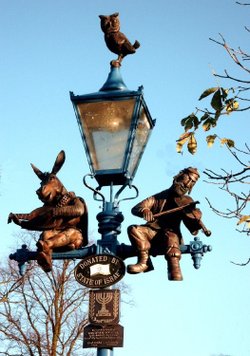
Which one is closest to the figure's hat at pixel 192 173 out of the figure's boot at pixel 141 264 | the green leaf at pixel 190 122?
the green leaf at pixel 190 122

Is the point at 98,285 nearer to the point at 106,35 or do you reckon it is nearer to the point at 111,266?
the point at 111,266

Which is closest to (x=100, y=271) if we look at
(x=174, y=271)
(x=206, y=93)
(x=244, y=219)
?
(x=174, y=271)

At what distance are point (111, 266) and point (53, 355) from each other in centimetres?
2172

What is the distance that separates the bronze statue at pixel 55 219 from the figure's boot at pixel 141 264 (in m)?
0.55

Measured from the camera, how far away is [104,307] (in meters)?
4.57

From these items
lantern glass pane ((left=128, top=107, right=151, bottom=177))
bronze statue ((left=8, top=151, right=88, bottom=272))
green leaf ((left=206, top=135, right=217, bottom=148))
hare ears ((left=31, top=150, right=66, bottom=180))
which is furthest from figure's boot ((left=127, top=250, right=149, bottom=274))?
hare ears ((left=31, top=150, right=66, bottom=180))

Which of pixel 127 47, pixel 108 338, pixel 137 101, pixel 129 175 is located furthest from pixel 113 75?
pixel 108 338

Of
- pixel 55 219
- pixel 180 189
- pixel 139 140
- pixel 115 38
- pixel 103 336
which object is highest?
pixel 115 38

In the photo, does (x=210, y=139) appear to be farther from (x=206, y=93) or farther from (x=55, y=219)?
(x=55, y=219)

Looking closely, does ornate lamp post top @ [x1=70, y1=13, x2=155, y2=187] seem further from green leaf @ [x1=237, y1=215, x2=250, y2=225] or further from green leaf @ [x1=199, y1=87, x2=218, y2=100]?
green leaf @ [x1=237, y1=215, x2=250, y2=225]

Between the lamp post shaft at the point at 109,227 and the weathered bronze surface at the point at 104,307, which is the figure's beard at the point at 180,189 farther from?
the weathered bronze surface at the point at 104,307

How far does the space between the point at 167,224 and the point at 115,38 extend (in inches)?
74.7

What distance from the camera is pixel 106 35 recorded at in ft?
19.5

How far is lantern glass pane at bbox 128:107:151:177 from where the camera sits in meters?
5.16
